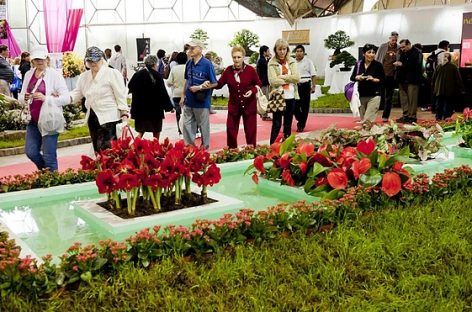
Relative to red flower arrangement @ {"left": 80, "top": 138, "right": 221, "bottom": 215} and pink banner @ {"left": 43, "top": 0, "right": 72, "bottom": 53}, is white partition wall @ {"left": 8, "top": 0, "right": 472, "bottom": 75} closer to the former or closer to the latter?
pink banner @ {"left": 43, "top": 0, "right": 72, "bottom": 53}

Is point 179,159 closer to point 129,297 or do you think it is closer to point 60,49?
point 129,297

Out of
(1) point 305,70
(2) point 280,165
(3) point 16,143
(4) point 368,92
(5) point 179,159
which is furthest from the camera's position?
(1) point 305,70

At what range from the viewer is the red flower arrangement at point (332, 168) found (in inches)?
156

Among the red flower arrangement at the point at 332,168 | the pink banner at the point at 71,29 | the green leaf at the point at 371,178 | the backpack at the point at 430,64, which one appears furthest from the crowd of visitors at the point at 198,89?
the green leaf at the point at 371,178

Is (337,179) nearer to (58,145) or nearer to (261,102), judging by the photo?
(261,102)

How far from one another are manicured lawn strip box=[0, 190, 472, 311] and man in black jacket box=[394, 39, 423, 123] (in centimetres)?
932

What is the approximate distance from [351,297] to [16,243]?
68.8 inches

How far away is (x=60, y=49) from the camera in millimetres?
12414

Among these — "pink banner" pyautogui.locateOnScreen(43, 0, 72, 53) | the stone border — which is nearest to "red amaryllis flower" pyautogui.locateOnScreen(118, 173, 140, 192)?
the stone border

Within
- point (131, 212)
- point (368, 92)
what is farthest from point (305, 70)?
point (131, 212)

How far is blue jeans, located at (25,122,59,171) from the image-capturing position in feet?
20.3

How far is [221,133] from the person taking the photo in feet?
38.7

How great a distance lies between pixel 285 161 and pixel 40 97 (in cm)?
280

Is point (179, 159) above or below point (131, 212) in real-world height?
above
